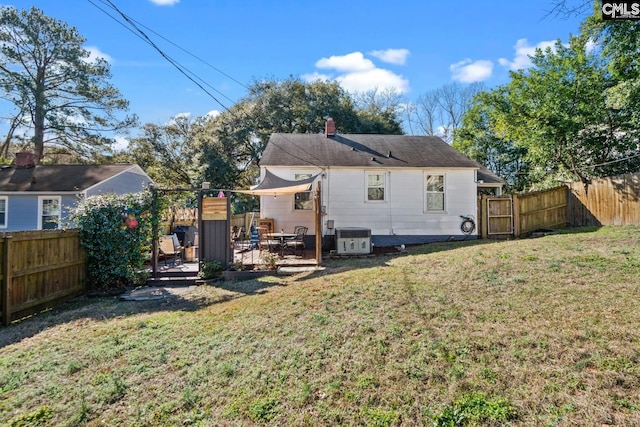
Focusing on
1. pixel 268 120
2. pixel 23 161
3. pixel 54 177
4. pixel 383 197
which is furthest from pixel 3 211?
pixel 383 197

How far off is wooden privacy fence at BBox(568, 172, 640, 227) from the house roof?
22505mm

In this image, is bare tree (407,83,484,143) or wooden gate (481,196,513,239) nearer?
wooden gate (481,196,513,239)

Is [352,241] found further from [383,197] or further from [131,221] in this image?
[131,221]

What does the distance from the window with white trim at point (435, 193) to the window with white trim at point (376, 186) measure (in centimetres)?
184

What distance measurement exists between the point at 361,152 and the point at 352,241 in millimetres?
4660

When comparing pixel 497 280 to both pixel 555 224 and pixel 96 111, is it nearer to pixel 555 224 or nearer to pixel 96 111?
pixel 555 224

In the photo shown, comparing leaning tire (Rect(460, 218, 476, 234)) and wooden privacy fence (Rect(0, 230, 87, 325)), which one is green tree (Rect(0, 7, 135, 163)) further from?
leaning tire (Rect(460, 218, 476, 234))

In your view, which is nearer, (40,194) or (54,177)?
(40,194)

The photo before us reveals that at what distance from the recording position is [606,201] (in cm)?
1319

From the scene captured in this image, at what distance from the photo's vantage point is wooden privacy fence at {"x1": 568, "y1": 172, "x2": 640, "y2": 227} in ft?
40.0

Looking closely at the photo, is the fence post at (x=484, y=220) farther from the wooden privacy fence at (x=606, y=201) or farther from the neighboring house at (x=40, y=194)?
the neighboring house at (x=40, y=194)

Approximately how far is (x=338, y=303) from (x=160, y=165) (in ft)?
85.2

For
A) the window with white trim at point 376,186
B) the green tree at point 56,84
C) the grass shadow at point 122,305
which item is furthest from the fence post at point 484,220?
the green tree at point 56,84

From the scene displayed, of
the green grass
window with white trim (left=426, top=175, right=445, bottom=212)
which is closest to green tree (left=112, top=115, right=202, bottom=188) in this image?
window with white trim (left=426, top=175, right=445, bottom=212)
